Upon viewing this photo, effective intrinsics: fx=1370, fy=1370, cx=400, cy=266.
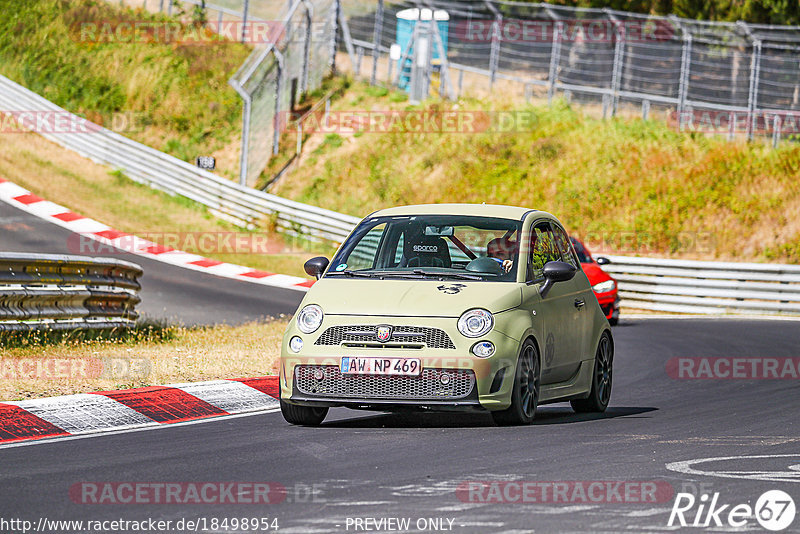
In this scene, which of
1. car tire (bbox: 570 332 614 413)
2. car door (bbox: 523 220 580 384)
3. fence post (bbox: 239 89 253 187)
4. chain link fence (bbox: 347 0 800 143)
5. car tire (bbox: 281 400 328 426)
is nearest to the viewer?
car tire (bbox: 281 400 328 426)

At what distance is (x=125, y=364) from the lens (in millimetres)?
12727

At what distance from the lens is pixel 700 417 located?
1066cm

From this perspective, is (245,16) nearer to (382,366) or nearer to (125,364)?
(125,364)

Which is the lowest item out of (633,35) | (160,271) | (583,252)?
(160,271)

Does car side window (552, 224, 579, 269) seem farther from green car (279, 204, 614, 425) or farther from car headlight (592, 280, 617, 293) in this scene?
car headlight (592, 280, 617, 293)

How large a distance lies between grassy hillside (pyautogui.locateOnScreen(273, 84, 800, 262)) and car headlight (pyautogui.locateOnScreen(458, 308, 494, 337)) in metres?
23.1

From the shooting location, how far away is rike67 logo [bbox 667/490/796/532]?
6.16m

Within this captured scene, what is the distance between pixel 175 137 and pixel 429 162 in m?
8.57

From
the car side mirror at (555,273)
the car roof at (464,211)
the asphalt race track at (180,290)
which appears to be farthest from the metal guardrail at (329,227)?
the car side mirror at (555,273)

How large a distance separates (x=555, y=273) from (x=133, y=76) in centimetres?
3561

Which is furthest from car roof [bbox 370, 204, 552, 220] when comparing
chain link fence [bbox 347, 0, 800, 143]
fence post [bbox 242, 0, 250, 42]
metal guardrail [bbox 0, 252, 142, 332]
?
fence post [bbox 242, 0, 250, 42]

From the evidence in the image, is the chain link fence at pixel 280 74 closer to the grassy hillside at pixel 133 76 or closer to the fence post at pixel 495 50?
the grassy hillside at pixel 133 76

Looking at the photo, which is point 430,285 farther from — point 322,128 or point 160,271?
point 322,128

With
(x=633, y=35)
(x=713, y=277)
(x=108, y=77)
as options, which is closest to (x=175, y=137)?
(x=108, y=77)
